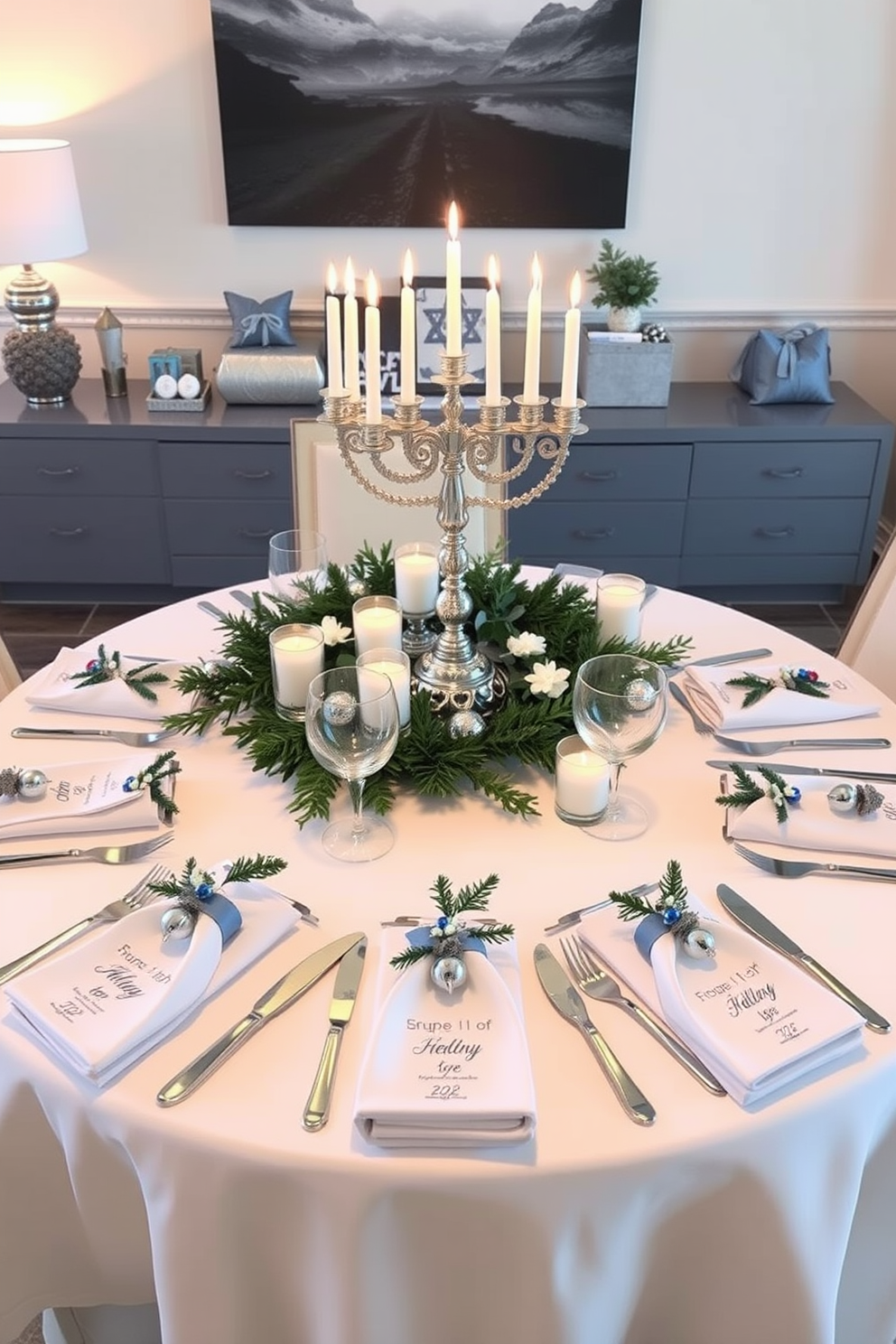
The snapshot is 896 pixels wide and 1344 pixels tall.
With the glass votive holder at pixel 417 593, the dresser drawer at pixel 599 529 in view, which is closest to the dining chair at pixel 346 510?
the glass votive holder at pixel 417 593

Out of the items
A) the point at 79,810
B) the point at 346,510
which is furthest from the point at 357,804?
the point at 346,510

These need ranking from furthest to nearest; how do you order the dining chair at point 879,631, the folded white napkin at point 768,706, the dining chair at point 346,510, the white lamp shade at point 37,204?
the white lamp shade at point 37,204, the dining chair at point 346,510, the dining chair at point 879,631, the folded white napkin at point 768,706

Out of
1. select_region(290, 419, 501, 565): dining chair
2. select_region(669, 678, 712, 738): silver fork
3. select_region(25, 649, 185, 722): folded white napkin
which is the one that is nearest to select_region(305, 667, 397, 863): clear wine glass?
select_region(25, 649, 185, 722): folded white napkin

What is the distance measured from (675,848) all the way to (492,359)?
61cm

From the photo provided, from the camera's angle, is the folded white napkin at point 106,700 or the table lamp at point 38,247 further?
the table lamp at point 38,247

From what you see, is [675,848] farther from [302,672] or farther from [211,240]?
[211,240]

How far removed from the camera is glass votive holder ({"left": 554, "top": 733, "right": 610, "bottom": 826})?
1328 mm

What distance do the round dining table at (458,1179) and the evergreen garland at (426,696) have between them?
0.11 metres

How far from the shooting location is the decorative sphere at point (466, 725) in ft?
4.74

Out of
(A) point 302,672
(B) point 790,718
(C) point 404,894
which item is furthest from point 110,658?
(B) point 790,718

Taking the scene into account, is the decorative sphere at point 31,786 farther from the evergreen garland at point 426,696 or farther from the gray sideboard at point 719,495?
the gray sideboard at point 719,495

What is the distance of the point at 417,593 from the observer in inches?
64.0

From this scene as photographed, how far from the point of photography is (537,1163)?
939mm

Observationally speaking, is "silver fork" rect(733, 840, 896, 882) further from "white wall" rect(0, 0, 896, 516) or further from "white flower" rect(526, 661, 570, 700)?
"white wall" rect(0, 0, 896, 516)
